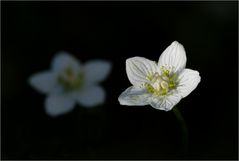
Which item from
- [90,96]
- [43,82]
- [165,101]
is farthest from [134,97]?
[43,82]

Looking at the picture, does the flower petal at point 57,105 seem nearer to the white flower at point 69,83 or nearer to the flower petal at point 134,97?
the white flower at point 69,83

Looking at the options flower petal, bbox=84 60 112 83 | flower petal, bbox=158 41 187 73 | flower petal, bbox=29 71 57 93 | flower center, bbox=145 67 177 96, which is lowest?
flower petal, bbox=29 71 57 93

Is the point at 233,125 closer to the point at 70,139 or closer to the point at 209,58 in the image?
the point at 209,58

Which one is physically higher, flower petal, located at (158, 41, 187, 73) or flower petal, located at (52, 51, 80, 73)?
flower petal, located at (158, 41, 187, 73)

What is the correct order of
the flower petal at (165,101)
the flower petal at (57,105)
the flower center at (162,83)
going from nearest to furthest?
the flower petal at (165,101), the flower center at (162,83), the flower petal at (57,105)

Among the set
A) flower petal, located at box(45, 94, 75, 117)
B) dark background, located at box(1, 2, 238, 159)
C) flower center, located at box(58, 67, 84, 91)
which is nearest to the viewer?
dark background, located at box(1, 2, 238, 159)

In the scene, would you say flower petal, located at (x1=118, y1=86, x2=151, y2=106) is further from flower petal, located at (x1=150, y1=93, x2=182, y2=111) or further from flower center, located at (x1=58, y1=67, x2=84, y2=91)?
flower center, located at (x1=58, y1=67, x2=84, y2=91)

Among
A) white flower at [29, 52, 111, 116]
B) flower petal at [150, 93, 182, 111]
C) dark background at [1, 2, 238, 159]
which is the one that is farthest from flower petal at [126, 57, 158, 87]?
white flower at [29, 52, 111, 116]

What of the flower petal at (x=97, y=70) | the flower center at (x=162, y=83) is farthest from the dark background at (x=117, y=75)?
the flower center at (x=162, y=83)
